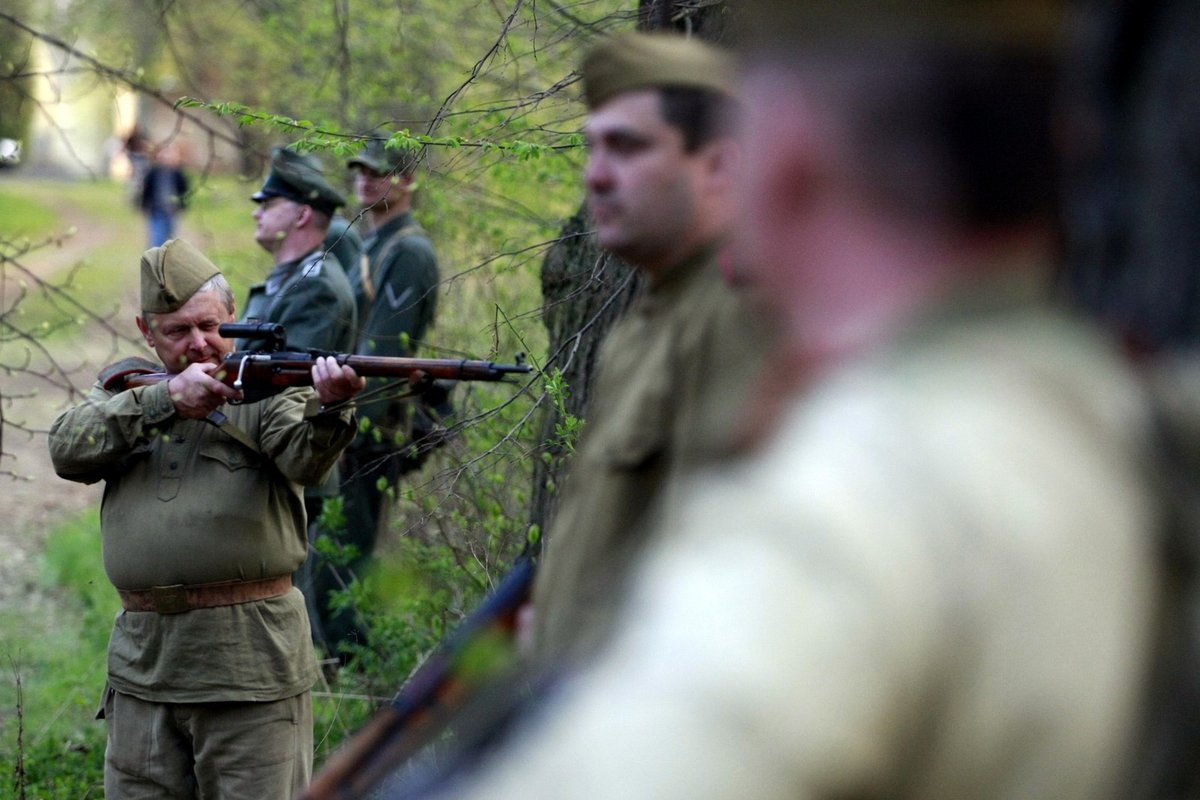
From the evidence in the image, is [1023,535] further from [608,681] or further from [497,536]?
[497,536]

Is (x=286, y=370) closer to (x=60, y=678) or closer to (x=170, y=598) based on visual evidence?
(x=170, y=598)

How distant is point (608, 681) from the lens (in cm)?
105

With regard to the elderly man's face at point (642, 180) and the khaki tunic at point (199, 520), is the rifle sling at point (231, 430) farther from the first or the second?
the elderly man's face at point (642, 180)

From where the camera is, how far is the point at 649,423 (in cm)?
204

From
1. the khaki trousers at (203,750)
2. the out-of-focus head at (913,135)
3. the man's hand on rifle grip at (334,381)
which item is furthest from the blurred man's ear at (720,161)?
the khaki trousers at (203,750)

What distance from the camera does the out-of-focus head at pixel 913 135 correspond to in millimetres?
1124

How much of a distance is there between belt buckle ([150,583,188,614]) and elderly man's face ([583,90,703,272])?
2.72 metres

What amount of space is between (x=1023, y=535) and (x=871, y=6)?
0.43m

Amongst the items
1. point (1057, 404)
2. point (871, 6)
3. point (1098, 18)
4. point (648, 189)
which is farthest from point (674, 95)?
point (1057, 404)

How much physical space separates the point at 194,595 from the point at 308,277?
7.58 feet

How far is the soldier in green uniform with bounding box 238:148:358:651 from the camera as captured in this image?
6582 mm

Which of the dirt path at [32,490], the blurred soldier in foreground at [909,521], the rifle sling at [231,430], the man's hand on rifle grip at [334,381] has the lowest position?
the dirt path at [32,490]

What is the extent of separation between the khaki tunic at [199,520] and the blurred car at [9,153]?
1601 millimetres

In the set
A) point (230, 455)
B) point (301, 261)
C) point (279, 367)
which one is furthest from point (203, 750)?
point (301, 261)
